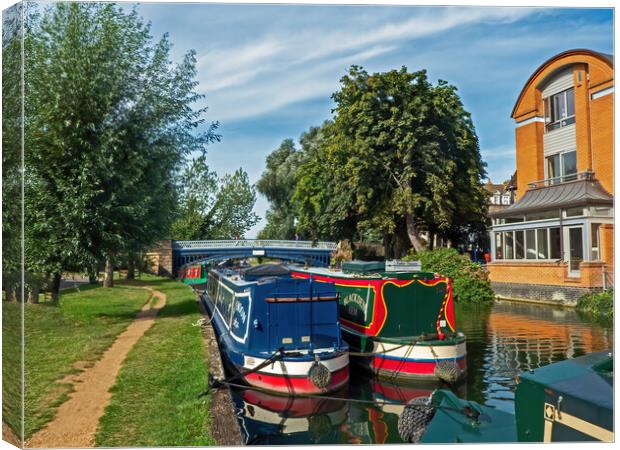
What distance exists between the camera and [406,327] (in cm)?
1236

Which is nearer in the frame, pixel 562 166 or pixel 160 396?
pixel 160 396

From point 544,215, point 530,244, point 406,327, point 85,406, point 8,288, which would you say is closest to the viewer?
point 8,288

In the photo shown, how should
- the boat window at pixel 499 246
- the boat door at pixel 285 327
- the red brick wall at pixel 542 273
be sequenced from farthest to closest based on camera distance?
the boat window at pixel 499 246, the red brick wall at pixel 542 273, the boat door at pixel 285 327

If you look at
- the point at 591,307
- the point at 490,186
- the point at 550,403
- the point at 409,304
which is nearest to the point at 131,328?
the point at 409,304

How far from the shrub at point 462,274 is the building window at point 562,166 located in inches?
362

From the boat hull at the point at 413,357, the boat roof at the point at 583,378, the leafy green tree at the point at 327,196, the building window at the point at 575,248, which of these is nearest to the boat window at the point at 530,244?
the building window at the point at 575,248

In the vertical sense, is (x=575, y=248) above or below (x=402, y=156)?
below

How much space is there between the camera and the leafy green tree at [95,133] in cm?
1123

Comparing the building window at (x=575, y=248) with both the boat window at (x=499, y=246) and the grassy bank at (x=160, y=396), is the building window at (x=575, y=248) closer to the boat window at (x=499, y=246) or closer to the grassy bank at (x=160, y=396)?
the boat window at (x=499, y=246)

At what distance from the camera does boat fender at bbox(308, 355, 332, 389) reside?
32.9 ft

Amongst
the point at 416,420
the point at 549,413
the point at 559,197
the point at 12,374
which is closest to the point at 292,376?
the point at 416,420

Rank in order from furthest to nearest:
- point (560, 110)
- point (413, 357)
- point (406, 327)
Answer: point (560, 110), point (406, 327), point (413, 357)

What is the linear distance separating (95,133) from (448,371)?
973 centimetres

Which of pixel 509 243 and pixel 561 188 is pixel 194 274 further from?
pixel 561 188
